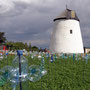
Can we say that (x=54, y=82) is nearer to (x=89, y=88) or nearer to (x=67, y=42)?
(x=89, y=88)

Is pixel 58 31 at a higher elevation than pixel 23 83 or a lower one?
higher

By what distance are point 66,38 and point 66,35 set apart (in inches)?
14.8

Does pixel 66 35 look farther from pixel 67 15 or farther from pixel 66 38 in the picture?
pixel 67 15

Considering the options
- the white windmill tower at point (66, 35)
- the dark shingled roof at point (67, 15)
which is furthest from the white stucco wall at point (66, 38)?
the dark shingled roof at point (67, 15)

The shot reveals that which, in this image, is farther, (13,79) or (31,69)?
(31,69)

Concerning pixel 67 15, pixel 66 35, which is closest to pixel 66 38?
pixel 66 35

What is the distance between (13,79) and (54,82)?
2504 mm

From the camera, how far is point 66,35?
19.1 m

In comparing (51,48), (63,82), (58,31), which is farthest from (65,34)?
(63,82)

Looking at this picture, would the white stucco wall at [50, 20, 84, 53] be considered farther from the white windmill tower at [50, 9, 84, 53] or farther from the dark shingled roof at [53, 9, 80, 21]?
the dark shingled roof at [53, 9, 80, 21]

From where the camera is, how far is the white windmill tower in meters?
19.0

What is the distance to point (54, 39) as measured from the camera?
19.8 m

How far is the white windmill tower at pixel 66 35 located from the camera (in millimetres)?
19000

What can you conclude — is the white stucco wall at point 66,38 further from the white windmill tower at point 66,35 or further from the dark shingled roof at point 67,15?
the dark shingled roof at point 67,15
